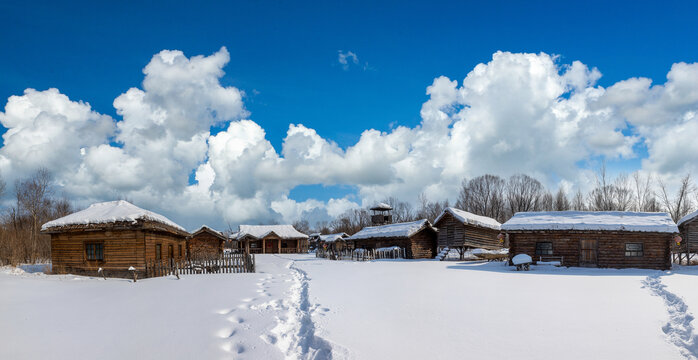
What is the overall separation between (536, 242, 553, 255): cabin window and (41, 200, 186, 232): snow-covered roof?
82.6ft

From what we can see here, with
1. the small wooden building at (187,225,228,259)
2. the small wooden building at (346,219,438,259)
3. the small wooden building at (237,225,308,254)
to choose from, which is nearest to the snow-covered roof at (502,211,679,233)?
the small wooden building at (346,219,438,259)

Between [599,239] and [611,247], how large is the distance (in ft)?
2.84

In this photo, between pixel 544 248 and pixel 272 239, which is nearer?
pixel 544 248

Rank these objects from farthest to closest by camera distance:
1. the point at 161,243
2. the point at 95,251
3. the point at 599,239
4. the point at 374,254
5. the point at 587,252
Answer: the point at 374,254
the point at 587,252
the point at 599,239
the point at 161,243
the point at 95,251

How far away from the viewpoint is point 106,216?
2361 centimetres

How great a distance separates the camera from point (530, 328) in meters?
9.63

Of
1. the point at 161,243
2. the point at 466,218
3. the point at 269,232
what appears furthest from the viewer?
the point at 269,232

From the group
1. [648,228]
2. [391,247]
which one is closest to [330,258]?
[391,247]

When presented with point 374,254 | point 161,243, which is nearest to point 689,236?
point 374,254

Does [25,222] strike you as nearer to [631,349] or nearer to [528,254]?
[528,254]

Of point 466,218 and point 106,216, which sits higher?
point 106,216

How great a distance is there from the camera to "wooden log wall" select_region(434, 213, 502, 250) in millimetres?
38469

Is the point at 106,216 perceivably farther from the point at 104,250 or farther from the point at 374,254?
the point at 374,254

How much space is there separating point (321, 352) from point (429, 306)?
547 centimetres
